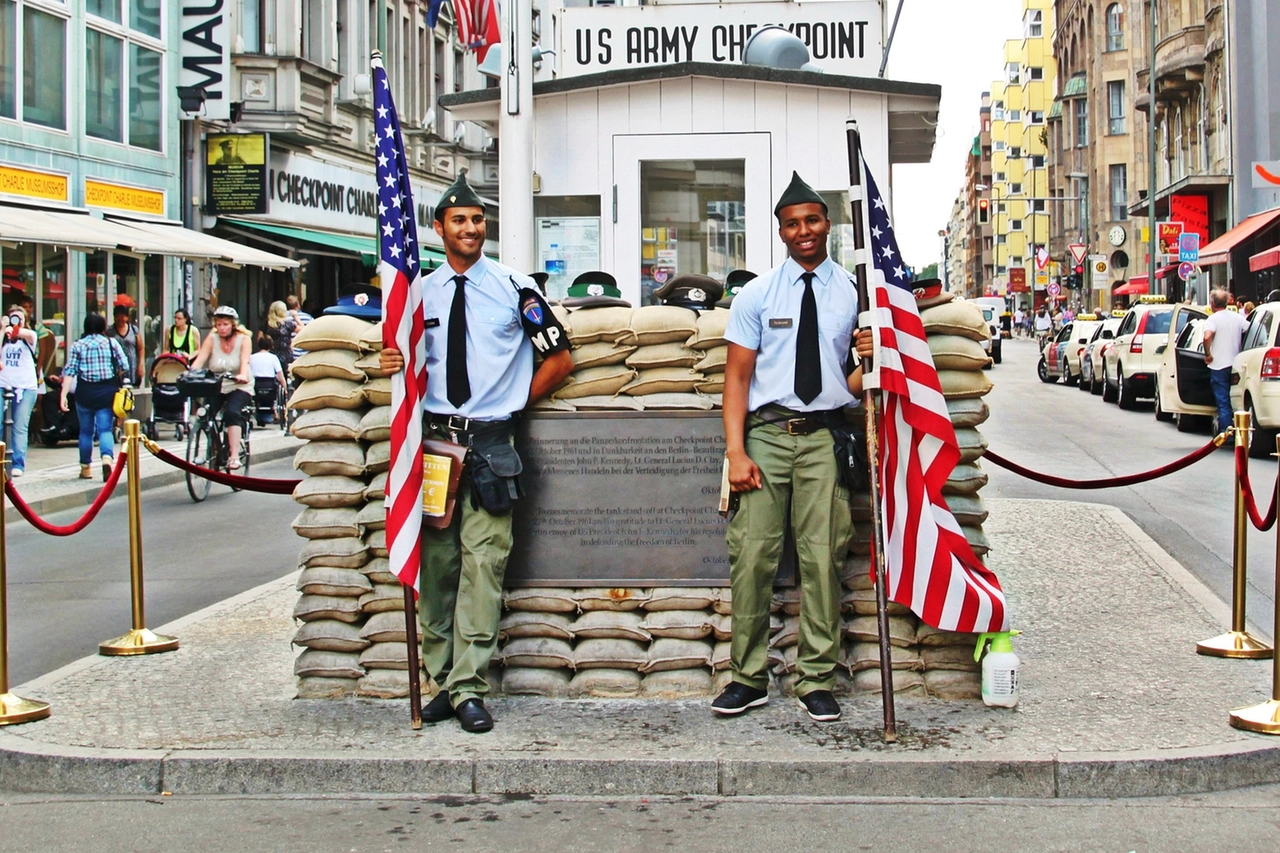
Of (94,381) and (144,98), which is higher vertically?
(144,98)

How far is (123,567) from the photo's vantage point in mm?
11016

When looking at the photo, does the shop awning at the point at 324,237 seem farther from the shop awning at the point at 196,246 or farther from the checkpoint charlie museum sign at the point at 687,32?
the checkpoint charlie museum sign at the point at 687,32

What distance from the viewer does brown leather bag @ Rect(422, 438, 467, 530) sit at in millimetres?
5945

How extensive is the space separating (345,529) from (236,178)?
22.9 metres

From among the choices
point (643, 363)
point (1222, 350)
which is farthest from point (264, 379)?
point (643, 363)

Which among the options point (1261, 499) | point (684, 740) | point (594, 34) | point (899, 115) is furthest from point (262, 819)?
Result: point (1261, 499)

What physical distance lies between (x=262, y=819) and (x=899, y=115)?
6.77 m

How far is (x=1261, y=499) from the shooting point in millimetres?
13312

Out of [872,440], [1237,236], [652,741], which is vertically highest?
[1237,236]

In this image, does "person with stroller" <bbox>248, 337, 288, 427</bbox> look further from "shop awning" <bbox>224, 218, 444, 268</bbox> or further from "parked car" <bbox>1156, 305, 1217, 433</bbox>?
"parked car" <bbox>1156, 305, 1217, 433</bbox>

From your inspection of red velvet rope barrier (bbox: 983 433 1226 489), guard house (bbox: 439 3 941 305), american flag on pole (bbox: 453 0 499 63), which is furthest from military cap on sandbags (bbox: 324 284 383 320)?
american flag on pole (bbox: 453 0 499 63)

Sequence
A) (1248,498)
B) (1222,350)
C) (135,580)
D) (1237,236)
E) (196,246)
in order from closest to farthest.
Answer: (1248,498), (135,580), (1222,350), (196,246), (1237,236)

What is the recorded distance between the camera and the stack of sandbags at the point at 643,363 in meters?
6.40

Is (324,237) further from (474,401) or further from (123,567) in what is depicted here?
(474,401)
